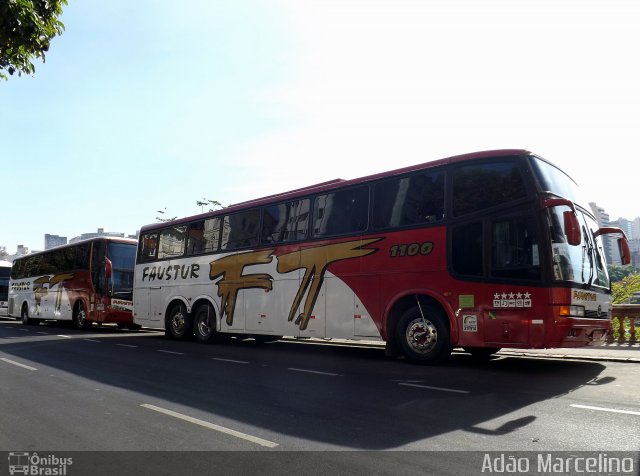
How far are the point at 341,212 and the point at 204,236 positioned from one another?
5.40m

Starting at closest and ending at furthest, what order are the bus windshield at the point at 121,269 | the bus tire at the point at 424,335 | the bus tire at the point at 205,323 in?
the bus tire at the point at 424,335
the bus tire at the point at 205,323
the bus windshield at the point at 121,269

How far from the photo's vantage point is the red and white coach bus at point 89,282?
20.6 meters

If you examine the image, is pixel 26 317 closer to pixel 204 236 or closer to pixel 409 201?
pixel 204 236

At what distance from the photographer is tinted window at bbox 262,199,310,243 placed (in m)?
12.1

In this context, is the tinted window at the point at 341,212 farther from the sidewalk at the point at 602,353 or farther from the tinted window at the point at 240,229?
the sidewalk at the point at 602,353

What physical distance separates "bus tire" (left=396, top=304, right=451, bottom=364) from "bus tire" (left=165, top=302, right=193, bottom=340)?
25.7ft

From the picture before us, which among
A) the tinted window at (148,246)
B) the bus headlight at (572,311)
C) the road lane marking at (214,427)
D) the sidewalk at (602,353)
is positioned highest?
the tinted window at (148,246)

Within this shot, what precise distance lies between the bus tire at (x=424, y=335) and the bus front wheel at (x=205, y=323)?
6.63 metres

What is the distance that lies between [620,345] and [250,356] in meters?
9.17

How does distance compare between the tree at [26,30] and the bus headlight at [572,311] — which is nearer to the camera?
the tree at [26,30]

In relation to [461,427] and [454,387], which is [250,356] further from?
[461,427]

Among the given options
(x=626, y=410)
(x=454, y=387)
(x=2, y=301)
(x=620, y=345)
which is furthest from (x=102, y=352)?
(x=2, y=301)

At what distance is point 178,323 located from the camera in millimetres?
15812

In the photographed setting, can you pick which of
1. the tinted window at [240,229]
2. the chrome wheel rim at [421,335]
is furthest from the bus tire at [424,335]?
the tinted window at [240,229]
